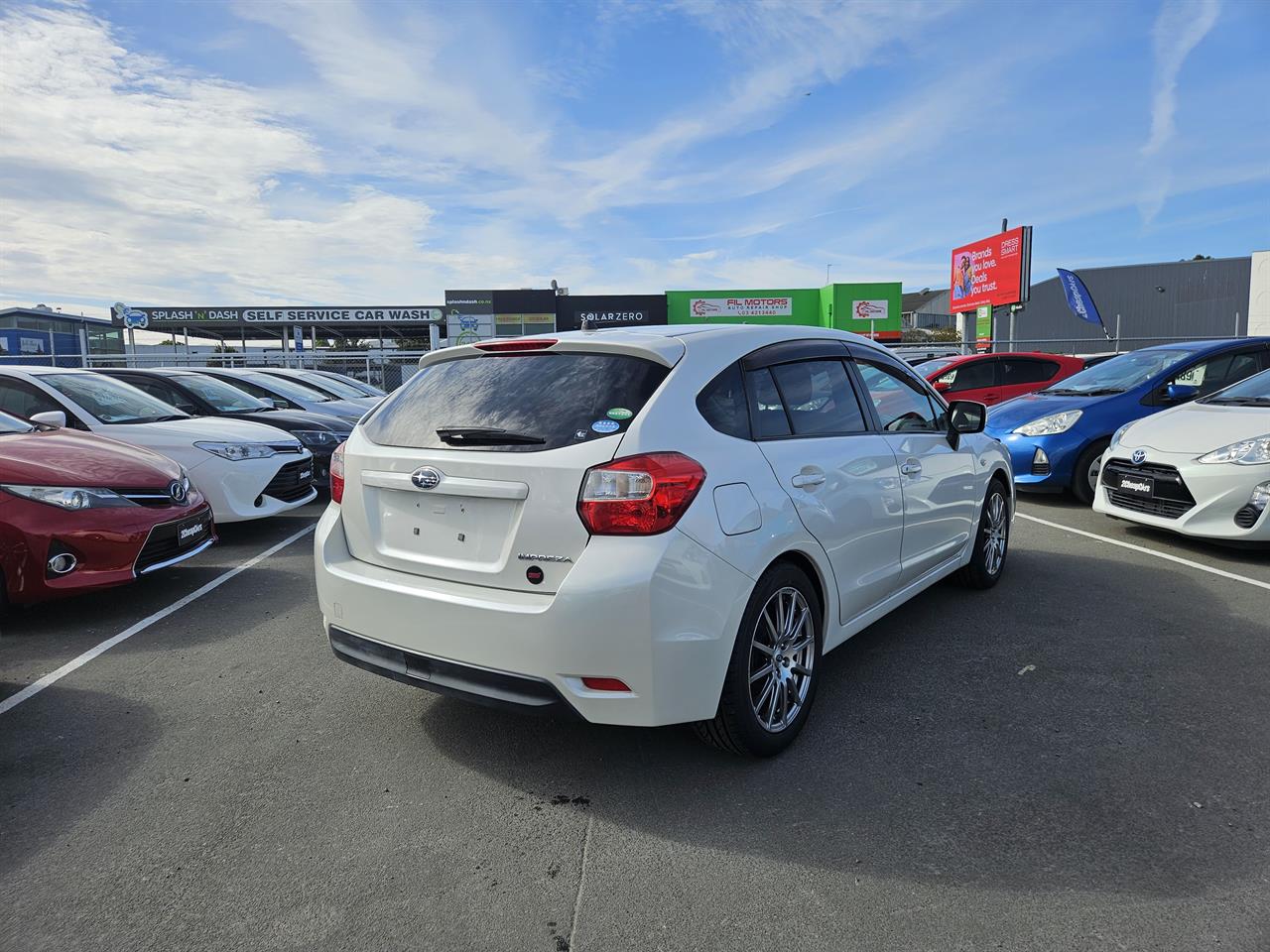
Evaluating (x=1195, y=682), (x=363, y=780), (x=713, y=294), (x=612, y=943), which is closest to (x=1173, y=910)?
(x=612, y=943)

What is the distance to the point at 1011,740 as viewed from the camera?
3.22 meters

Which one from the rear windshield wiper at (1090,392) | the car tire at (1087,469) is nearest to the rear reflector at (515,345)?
the car tire at (1087,469)

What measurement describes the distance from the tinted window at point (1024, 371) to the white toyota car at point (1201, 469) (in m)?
6.47

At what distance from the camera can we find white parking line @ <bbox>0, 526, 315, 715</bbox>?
3.81 meters

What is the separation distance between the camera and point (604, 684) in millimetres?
2658

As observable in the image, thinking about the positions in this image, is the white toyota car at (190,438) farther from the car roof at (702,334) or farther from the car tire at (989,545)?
the car tire at (989,545)

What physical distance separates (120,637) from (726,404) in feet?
12.6

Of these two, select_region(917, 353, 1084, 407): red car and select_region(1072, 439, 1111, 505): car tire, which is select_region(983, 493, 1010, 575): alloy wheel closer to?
select_region(1072, 439, 1111, 505): car tire

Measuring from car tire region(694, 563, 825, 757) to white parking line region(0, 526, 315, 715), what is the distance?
3.21 meters

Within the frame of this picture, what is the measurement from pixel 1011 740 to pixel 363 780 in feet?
8.25

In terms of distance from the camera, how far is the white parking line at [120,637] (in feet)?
12.5

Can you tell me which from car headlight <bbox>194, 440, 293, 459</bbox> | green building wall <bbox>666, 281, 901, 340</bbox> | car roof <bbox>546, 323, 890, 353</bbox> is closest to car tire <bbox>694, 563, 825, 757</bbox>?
car roof <bbox>546, 323, 890, 353</bbox>

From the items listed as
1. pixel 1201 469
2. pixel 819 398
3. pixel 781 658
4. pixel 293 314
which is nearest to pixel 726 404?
pixel 819 398

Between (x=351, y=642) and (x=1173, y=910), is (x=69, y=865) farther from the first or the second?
(x=1173, y=910)
